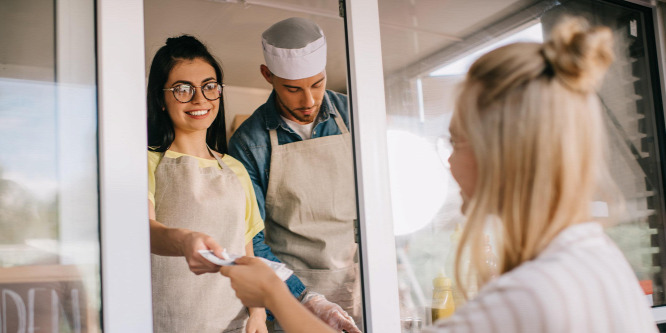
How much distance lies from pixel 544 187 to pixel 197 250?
933mm

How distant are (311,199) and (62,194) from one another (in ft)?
2.13

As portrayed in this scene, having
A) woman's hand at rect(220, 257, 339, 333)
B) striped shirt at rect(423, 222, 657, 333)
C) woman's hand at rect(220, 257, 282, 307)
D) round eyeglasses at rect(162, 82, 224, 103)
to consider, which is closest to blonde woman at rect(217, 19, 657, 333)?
striped shirt at rect(423, 222, 657, 333)

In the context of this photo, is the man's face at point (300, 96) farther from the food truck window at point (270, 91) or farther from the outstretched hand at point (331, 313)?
the outstretched hand at point (331, 313)

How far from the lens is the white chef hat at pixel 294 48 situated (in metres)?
1.59

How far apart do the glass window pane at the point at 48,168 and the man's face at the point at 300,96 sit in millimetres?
513

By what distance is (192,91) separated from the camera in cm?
146

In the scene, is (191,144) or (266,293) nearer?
(266,293)

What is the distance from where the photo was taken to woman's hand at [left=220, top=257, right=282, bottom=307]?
131 centimetres

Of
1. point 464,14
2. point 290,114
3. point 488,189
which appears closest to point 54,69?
point 290,114

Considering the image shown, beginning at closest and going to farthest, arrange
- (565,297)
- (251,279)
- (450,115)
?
(565,297), (251,279), (450,115)

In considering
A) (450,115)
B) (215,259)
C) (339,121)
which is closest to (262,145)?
(339,121)

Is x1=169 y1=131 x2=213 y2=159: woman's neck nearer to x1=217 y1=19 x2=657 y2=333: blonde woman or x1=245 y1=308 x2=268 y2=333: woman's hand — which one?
x1=245 y1=308 x2=268 y2=333: woman's hand

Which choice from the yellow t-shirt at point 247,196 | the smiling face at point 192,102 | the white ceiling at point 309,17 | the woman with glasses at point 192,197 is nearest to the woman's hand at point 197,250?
the woman with glasses at point 192,197

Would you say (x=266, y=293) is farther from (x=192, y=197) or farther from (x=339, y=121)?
(x=339, y=121)
